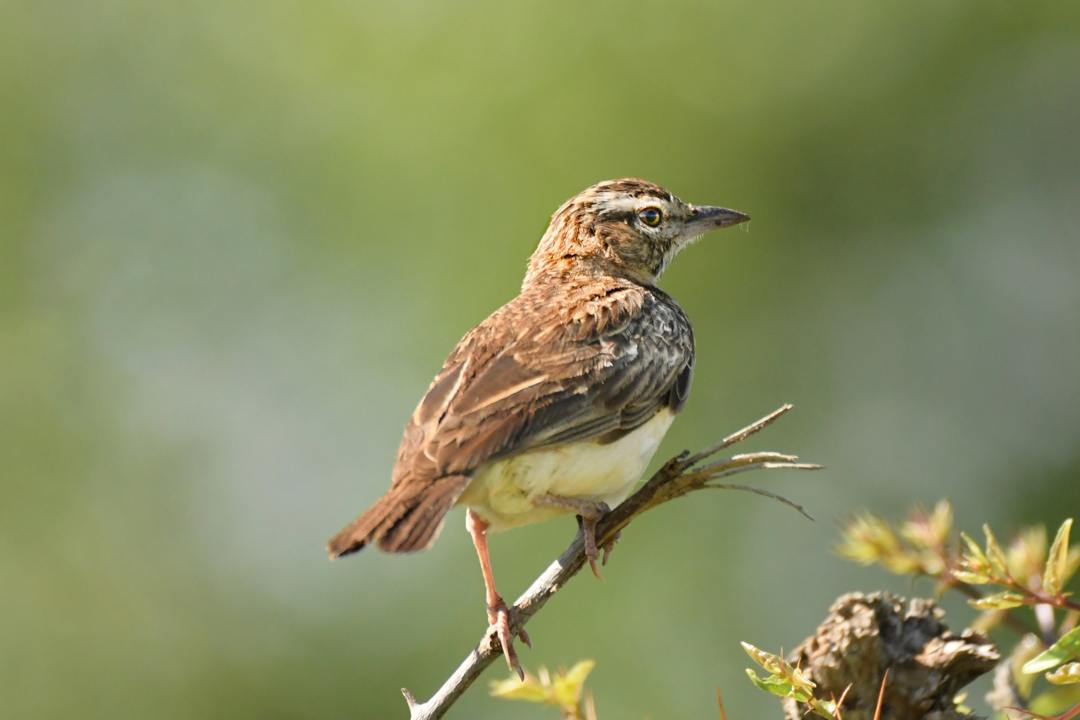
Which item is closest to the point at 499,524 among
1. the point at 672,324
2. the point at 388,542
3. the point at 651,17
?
the point at 388,542

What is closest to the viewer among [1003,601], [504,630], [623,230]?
[1003,601]

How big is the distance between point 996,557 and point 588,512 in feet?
7.71

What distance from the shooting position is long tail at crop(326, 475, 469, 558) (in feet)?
18.1

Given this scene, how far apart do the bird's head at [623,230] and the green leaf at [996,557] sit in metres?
4.87

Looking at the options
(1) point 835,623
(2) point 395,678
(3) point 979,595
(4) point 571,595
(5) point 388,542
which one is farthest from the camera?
(2) point 395,678

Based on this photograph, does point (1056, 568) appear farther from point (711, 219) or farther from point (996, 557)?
point (711, 219)

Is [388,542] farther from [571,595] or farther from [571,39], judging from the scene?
[571,39]

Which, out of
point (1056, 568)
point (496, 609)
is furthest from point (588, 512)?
point (1056, 568)

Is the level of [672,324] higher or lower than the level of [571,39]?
lower

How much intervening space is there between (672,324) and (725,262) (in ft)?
19.2

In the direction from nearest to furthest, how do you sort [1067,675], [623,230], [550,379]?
[1067,675] < [550,379] < [623,230]

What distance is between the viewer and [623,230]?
9.02m

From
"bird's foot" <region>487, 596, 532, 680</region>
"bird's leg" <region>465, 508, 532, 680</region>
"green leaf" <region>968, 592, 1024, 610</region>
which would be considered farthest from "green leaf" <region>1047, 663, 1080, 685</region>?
"bird's foot" <region>487, 596, 532, 680</region>

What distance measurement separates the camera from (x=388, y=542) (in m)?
5.55
